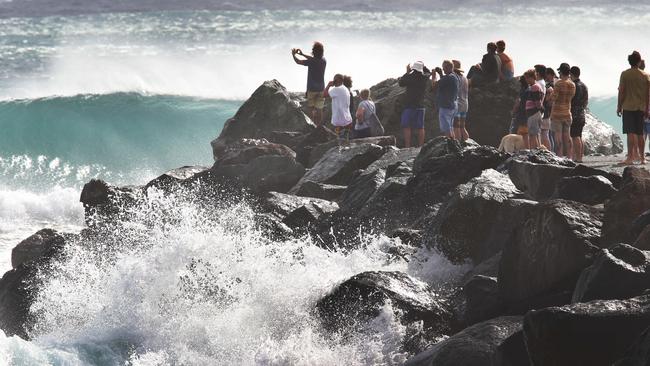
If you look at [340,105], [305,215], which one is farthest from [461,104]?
[305,215]

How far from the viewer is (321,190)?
16000mm

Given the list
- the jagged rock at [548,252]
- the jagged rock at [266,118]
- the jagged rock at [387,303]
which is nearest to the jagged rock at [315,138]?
the jagged rock at [266,118]

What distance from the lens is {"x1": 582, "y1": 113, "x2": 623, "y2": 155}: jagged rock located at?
62.8ft

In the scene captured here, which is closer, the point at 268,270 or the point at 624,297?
the point at 624,297

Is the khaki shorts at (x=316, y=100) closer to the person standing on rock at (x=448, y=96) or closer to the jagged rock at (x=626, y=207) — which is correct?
the person standing on rock at (x=448, y=96)

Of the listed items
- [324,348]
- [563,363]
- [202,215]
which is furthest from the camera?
[202,215]

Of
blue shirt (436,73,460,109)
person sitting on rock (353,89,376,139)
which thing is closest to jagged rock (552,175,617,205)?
blue shirt (436,73,460,109)

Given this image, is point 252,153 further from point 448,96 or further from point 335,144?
point 448,96

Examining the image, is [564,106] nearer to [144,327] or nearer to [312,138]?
[312,138]

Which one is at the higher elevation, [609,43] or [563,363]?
[563,363]

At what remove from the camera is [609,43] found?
44.1m

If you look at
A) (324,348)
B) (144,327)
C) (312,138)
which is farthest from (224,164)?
(324,348)

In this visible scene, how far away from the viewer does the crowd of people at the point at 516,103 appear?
1477 cm

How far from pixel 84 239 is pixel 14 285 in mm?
1853
